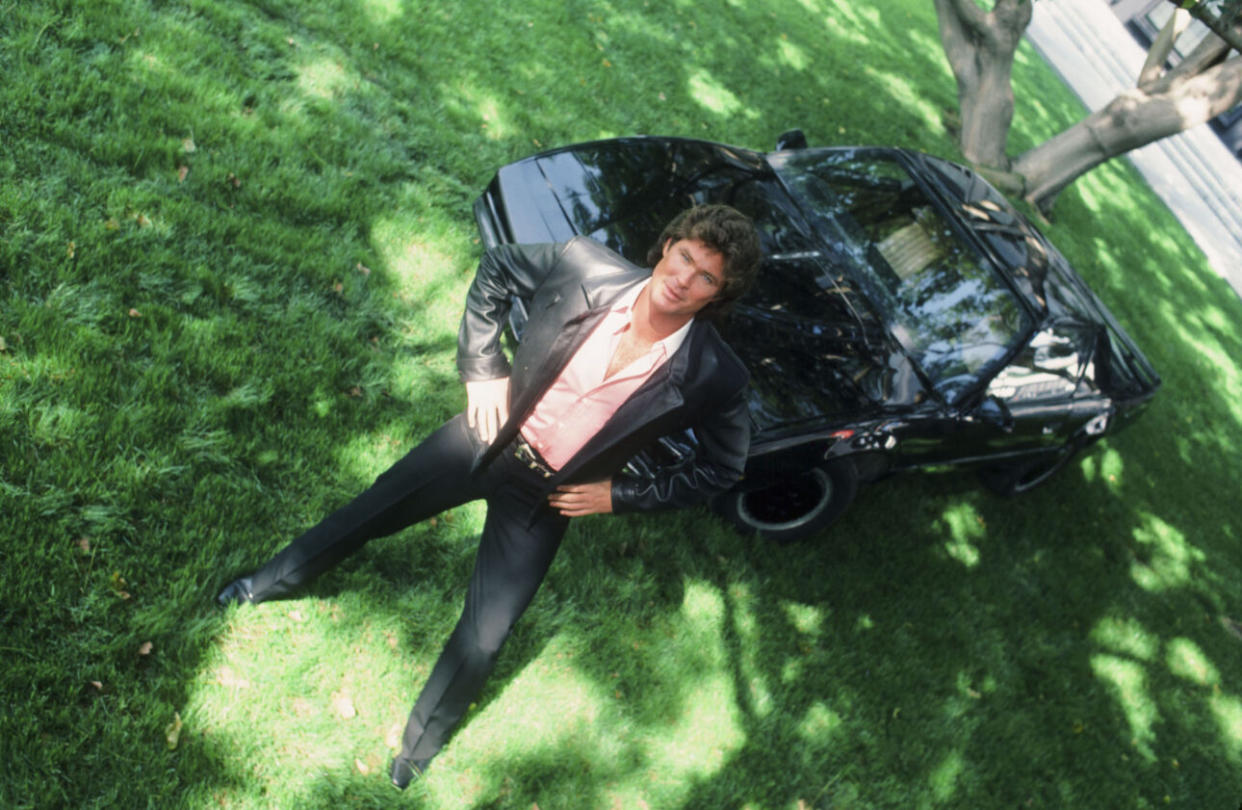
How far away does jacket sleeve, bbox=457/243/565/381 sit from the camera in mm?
2537

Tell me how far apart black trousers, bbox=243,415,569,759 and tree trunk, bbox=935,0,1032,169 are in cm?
824

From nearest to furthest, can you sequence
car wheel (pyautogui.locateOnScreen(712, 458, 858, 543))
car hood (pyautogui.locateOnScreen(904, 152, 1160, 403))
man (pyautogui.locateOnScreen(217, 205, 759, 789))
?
man (pyautogui.locateOnScreen(217, 205, 759, 789)) < car wheel (pyautogui.locateOnScreen(712, 458, 858, 543)) < car hood (pyautogui.locateOnScreen(904, 152, 1160, 403))

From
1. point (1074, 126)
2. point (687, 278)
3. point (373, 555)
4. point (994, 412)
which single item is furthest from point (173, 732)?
point (1074, 126)

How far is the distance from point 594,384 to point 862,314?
2136 millimetres

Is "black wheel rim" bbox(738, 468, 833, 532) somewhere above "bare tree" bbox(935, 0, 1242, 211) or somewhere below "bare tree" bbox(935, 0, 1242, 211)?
below

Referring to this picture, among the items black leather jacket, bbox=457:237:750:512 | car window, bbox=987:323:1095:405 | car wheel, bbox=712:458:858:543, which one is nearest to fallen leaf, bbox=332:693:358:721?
black leather jacket, bbox=457:237:750:512

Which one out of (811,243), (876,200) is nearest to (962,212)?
(876,200)

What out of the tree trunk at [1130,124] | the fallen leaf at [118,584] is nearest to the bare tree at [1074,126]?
the tree trunk at [1130,124]

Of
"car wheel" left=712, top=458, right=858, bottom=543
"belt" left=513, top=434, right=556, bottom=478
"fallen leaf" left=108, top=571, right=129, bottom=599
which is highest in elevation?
"belt" left=513, top=434, right=556, bottom=478

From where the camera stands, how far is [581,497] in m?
2.48

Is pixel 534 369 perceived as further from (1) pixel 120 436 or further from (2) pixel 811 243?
(2) pixel 811 243

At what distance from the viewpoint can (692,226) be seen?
215cm

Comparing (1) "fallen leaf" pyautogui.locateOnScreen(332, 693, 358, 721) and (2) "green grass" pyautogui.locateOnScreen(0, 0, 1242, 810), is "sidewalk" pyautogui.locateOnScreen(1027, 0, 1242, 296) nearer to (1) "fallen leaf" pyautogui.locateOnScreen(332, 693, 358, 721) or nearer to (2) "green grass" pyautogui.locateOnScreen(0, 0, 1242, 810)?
(2) "green grass" pyautogui.locateOnScreen(0, 0, 1242, 810)

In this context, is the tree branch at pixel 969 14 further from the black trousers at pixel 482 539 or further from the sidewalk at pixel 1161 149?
the black trousers at pixel 482 539
